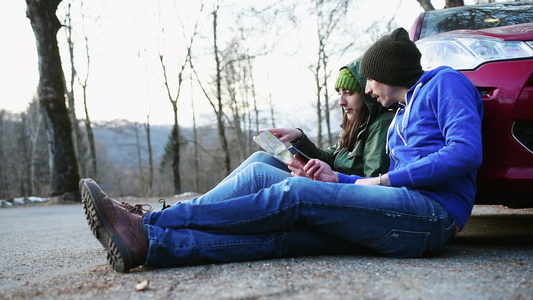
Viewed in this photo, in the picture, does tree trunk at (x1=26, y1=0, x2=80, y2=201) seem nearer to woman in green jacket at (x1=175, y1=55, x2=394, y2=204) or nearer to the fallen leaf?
woman in green jacket at (x1=175, y1=55, x2=394, y2=204)

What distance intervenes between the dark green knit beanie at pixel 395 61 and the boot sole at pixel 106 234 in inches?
61.8

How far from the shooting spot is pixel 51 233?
453 centimetres

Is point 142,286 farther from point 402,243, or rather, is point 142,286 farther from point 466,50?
point 466,50

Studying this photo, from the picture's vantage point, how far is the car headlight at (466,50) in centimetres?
245

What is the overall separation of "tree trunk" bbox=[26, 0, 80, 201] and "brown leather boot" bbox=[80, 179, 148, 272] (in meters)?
9.47

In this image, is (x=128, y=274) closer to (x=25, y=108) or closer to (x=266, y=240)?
(x=266, y=240)

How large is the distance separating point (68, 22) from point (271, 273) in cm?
2008

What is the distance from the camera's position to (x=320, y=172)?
2.35 m

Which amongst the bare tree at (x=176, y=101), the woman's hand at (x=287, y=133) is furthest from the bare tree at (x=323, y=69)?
the woman's hand at (x=287, y=133)

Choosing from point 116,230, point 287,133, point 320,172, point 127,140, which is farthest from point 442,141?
point 127,140

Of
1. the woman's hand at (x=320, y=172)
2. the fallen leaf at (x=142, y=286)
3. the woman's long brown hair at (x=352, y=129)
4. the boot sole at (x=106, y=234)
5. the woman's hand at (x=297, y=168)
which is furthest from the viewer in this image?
the woman's long brown hair at (x=352, y=129)

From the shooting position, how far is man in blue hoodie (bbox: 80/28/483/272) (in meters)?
1.99

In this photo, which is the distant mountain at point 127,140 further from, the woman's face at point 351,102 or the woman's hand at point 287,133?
the woman's face at point 351,102

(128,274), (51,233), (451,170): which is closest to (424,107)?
(451,170)
